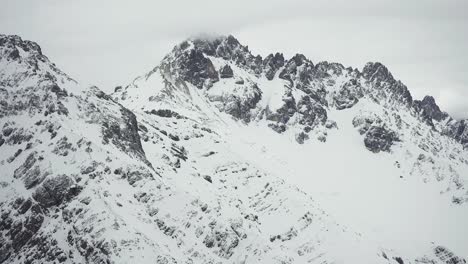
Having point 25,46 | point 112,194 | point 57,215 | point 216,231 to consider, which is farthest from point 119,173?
point 25,46

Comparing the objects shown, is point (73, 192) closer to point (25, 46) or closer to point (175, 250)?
point (175, 250)

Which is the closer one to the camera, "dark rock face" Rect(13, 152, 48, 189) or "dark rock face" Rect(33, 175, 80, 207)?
"dark rock face" Rect(33, 175, 80, 207)

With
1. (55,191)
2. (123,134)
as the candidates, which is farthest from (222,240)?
(55,191)

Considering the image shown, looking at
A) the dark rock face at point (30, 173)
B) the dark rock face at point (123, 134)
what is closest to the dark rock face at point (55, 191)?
the dark rock face at point (30, 173)

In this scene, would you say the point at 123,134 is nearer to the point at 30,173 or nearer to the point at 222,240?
the point at 30,173

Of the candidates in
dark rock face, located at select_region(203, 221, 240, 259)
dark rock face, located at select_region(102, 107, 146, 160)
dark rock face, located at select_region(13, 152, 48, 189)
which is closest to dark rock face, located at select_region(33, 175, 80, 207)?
dark rock face, located at select_region(13, 152, 48, 189)

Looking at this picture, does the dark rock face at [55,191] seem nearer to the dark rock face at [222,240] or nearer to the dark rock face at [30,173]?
the dark rock face at [30,173]

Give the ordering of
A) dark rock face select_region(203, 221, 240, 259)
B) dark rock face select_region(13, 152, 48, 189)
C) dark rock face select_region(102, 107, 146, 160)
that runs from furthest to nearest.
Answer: dark rock face select_region(102, 107, 146, 160), dark rock face select_region(203, 221, 240, 259), dark rock face select_region(13, 152, 48, 189)

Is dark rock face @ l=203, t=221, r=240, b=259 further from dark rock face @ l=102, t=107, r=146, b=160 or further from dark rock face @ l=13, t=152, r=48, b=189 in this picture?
dark rock face @ l=13, t=152, r=48, b=189

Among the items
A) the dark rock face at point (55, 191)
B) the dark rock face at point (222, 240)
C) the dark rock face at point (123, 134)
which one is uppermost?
the dark rock face at point (123, 134)
